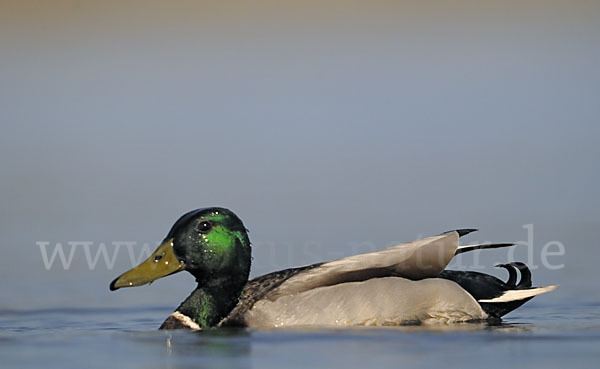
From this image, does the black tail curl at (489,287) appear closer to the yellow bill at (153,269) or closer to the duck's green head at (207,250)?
the duck's green head at (207,250)

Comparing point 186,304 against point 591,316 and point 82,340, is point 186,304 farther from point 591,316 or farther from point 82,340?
point 591,316

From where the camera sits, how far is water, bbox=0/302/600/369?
7.84m

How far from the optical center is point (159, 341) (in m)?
8.91

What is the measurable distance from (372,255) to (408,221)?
3.30m

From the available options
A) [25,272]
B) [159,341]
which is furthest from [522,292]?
[25,272]

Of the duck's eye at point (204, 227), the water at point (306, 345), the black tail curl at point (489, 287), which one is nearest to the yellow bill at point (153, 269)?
the duck's eye at point (204, 227)

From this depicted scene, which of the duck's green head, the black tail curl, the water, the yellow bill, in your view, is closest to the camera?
the water

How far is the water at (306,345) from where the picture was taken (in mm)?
7840

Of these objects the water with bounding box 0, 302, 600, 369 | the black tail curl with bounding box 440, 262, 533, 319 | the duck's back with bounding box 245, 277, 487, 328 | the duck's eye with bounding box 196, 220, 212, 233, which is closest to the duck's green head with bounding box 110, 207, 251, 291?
the duck's eye with bounding box 196, 220, 212, 233

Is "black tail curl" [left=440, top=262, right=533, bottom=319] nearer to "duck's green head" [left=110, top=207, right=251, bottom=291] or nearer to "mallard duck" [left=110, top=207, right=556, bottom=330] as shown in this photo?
"mallard duck" [left=110, top=207, right=556, bottom=330]

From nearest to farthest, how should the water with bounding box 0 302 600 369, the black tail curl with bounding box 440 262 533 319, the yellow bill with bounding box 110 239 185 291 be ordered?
the water with bounding box 0 302 600 369
the yellow bill with bounding box 110 239 185 291
the black tail curl with bounding box 440 262 533 319

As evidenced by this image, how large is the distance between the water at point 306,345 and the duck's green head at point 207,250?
0.46 m

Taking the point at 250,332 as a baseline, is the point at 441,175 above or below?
above

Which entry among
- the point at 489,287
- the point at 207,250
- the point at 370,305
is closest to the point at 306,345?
the point at 370,305
